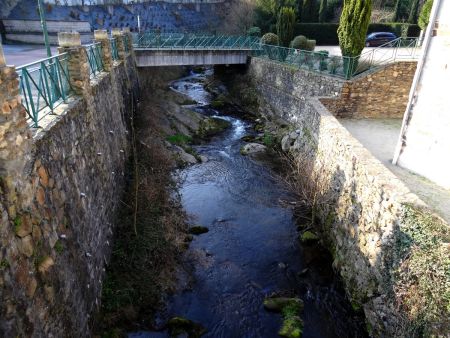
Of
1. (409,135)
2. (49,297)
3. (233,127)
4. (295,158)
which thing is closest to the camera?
(49,297)

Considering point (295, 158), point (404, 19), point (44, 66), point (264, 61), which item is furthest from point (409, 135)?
point (404, 19)

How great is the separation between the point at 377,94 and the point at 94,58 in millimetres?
12992

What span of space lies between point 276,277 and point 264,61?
59.6 feet

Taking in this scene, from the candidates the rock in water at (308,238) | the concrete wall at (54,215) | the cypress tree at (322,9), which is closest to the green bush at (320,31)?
the cypress tree at (322,9)

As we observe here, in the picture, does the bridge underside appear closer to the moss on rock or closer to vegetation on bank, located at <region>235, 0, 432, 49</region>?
vegetation on bank, located at <region>235, 0, 432, 49</region>

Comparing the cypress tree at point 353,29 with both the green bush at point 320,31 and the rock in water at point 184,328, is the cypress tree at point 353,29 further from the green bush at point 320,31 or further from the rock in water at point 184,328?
the green bush at point 320,31

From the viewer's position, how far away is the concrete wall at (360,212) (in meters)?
7.27

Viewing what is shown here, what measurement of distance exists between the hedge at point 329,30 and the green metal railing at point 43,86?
92.6ft

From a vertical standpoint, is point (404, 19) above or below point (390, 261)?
above

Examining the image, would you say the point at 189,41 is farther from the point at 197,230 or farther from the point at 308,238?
the point at 308,238

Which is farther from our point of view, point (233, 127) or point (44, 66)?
point (233, 127)

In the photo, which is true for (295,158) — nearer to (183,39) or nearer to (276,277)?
(276,277)

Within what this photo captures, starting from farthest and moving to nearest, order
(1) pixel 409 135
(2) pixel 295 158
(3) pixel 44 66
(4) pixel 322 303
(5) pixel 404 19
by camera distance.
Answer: (5) pixel 404 19
(2) pixel 295 158
(1) pixel 409 135
(4) pixel 322 303
(3) pixel 44 66

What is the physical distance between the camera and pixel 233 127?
22.5 m
